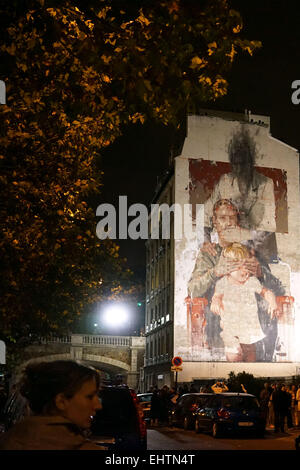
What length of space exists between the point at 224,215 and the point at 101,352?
19.8 m

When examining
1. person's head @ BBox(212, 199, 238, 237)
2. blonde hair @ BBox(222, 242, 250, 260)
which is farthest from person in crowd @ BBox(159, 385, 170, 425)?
person's head @ BBox(212, 199, 238, 237)

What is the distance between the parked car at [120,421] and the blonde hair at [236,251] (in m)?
38.6

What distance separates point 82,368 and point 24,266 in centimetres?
1129

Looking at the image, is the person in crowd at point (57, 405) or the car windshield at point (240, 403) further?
the car windshield at point (240, 403)

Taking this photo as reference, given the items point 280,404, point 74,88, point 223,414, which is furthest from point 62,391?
point 280,404

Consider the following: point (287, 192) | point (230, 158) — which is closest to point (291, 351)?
point (287, 192)

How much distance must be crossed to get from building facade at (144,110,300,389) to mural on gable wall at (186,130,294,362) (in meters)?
0.08

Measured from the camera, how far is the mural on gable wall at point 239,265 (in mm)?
46719

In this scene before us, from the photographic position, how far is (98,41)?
8.04 metres

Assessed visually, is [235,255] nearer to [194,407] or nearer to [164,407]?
[164,407]

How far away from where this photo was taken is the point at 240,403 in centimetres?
1930

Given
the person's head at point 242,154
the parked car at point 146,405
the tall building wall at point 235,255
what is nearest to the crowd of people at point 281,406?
the parked car at point 146,405

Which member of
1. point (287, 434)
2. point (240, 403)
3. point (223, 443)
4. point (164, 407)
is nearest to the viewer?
point (223, 443)

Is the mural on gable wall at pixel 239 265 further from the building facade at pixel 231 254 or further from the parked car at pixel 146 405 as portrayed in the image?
the parked car at pixel 146 405
